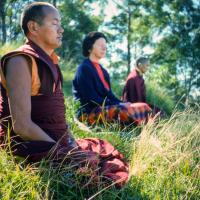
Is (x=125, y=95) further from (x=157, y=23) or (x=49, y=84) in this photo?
(x=157, y=23)

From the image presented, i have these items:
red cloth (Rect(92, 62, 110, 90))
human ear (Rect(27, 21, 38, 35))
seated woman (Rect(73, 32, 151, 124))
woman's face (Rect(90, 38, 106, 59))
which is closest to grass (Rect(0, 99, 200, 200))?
human ear (Rect(27, 21, 38, 35))

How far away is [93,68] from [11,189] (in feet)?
11.3

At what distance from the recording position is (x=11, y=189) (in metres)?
2.67

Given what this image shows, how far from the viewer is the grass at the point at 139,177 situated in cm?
276

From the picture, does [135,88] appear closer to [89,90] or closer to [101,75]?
[101,75]

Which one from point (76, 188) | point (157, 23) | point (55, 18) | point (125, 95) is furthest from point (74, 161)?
point (157, 23)

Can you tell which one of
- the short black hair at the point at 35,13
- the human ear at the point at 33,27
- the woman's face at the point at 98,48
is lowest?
the woman's face at the point at 98,48

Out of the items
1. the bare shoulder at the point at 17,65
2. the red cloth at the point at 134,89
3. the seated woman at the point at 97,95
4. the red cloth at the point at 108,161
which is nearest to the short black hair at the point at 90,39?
the seated woman at the point at 97,95

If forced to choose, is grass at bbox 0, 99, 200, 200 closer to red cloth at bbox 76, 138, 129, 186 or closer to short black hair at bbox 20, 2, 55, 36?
red cloth at bbox 76, 138, 129, 186

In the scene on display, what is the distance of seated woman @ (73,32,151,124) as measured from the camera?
5.68m

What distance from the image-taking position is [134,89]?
7977 mm

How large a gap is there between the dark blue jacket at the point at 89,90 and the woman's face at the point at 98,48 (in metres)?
0.13

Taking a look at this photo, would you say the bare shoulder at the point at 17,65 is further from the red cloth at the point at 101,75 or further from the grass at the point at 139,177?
the red cloth at the point at 101,75

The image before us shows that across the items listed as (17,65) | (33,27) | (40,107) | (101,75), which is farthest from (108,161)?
(101,75)
